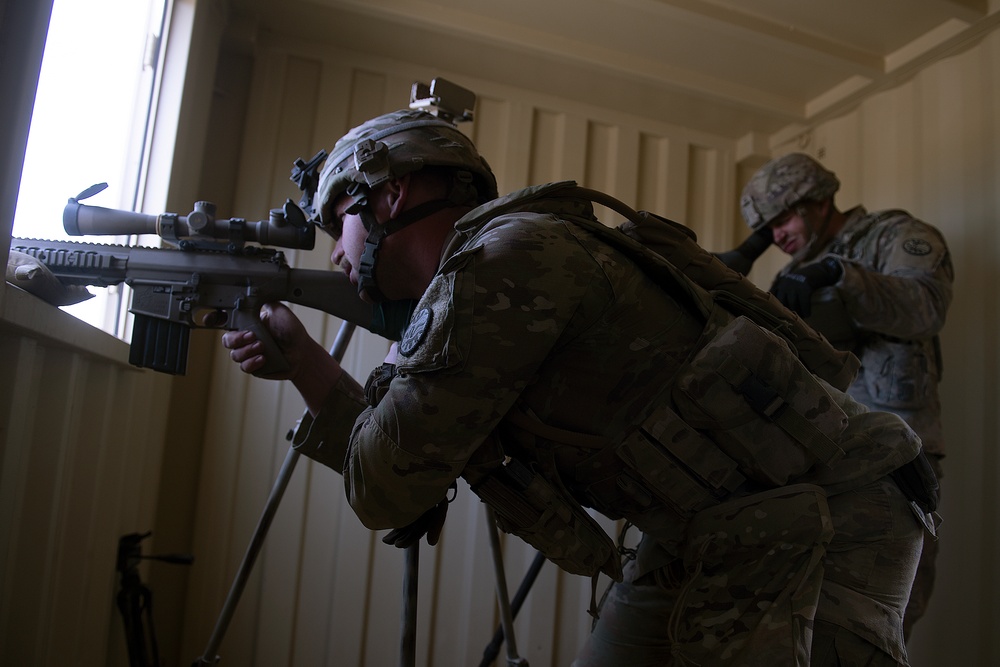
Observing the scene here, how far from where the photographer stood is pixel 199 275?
5.94 feet

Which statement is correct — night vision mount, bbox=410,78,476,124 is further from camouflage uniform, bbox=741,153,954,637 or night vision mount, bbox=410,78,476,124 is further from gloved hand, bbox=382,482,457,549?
camouflage uniform, bbox=741,153,954,637

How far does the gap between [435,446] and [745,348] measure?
534 millimetres

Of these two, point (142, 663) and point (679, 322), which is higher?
point (679, 322)

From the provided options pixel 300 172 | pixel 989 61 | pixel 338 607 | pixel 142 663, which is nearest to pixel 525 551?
pixel 338 607

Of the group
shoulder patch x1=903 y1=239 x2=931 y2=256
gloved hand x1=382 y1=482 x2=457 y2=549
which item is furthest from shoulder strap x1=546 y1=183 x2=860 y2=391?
shoulder patch x1=903 y1=239 x2=931 y2=256

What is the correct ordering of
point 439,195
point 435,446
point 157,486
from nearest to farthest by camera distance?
point 435,446, point 439,195, point 157,486

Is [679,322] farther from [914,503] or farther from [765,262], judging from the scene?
[765,262]

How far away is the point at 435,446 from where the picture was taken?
1097 mm

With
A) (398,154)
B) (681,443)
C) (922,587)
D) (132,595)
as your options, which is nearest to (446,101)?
(398,154)

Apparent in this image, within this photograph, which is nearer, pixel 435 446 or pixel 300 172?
pixel 435 446

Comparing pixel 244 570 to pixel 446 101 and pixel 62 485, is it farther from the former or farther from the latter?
pixel 446 101

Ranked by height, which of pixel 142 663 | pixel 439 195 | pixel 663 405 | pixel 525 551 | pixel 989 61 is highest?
pixel 989 61

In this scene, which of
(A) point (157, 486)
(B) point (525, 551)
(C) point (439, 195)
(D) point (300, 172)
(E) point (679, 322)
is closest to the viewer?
(E) point (679, 322)

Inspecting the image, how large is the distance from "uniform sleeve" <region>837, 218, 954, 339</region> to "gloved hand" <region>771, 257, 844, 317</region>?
38 millimetres
